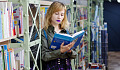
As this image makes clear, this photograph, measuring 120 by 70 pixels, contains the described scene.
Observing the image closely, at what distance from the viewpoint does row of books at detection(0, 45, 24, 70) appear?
4.75 feet

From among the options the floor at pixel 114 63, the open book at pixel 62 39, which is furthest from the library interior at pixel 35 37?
the floor at pixel 114 63

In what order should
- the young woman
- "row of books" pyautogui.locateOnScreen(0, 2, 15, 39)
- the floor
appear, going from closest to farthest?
"row of books" pyautogui.locateOnScreen(0, 2, 15, 39) → the young woman → the floor

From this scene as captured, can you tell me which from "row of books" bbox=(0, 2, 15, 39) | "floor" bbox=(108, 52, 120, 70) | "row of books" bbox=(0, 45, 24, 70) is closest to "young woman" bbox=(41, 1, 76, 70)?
"row of books" bbox=(0, 45, 24, 70)

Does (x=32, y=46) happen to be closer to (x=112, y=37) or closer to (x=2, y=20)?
(x=2, y=20)

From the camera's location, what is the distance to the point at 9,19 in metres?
1.55

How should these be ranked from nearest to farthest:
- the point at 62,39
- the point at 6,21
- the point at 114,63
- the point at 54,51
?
the point at 6,21, the point at 62,39, the point at 54,51, the point at 114,63

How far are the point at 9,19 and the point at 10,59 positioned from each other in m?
0.31

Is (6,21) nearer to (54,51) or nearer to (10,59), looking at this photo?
(10,59)

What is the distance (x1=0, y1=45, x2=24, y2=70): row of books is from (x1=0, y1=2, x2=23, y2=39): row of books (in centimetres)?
11

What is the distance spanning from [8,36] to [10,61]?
7.6 inches

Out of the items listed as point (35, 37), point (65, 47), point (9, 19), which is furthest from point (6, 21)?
point (65, 47)

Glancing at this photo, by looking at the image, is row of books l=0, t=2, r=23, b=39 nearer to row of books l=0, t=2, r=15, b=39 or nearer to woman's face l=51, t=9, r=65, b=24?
row of books l=0, t=2, r=15, b=39

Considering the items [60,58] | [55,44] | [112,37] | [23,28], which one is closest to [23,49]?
[23,28]

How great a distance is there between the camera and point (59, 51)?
2088 mm
